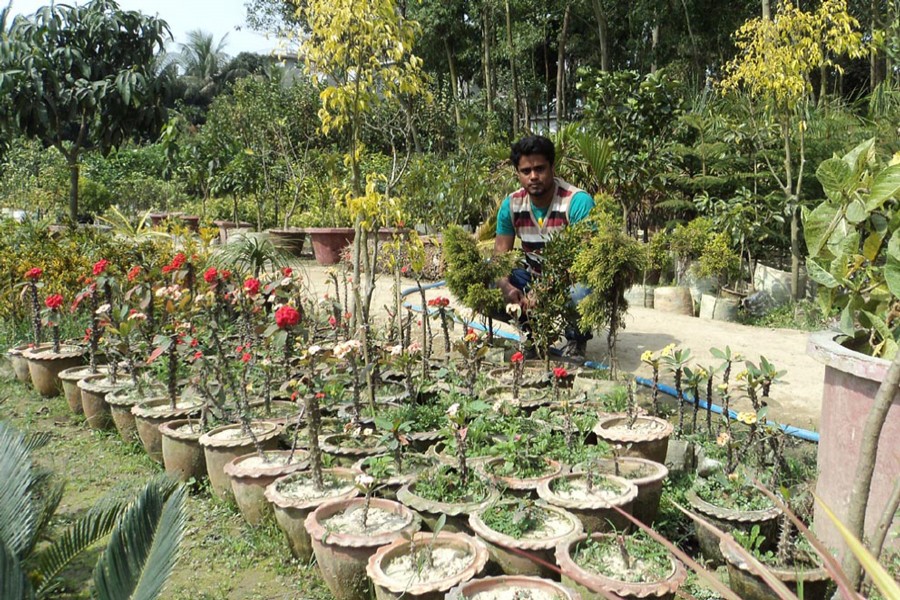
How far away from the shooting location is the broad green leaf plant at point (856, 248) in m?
2.28

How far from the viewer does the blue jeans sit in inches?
169

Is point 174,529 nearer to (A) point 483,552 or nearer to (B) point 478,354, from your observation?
(A) point 483,552

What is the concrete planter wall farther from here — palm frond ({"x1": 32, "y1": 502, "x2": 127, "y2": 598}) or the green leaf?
palm frond ({"x1": 32, "y1": 502, "x2": 127, "y2": 598})

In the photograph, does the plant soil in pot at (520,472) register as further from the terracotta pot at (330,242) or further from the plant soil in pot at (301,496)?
the terracotta pot at (330,242)

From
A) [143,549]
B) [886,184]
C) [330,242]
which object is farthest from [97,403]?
[330,242]

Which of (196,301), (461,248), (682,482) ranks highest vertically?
(461,248)

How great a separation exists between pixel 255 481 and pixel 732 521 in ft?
5.64

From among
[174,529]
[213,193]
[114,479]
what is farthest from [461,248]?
[213,193]

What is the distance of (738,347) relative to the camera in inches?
211

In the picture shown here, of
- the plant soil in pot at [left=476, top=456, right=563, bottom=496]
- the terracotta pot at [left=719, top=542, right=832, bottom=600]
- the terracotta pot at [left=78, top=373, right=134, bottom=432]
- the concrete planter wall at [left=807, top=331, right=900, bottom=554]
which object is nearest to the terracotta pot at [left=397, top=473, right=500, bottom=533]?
the plant soil in pot at [left=476, top=456, right=563, bottom=496]

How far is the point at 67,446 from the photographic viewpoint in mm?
3900

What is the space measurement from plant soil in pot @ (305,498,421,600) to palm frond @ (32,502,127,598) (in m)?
0.62

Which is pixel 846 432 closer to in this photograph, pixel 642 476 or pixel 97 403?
pixel 642 476

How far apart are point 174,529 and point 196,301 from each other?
2.49m
